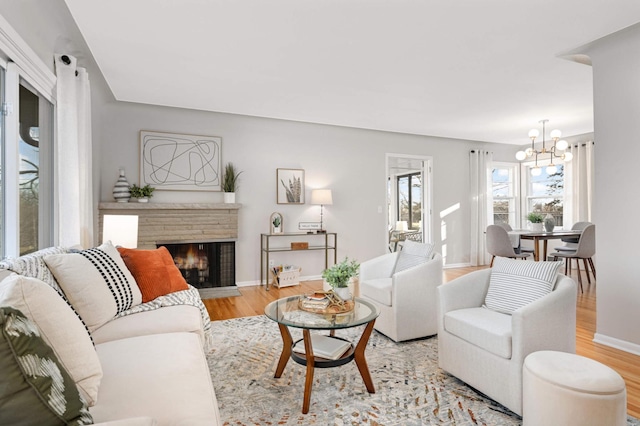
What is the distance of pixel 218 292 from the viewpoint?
4.64 meters

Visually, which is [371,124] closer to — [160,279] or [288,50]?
[288,50]

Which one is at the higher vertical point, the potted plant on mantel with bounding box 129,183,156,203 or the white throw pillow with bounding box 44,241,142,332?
the potted plant on mantel with bounding box 129,183,156,203

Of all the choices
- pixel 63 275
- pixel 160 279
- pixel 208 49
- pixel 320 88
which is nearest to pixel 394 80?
pixel 320 88

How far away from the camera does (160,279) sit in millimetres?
2514

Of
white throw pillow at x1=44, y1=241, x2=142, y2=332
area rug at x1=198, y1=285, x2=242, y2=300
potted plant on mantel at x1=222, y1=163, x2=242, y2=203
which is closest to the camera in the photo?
white throw pillow at x1=44, y1=241, x2=142, y2=332

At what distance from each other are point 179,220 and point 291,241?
1.63m

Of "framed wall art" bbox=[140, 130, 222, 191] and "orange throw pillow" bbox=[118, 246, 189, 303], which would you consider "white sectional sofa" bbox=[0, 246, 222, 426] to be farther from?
"framed wall art" bbox=[140, 130, 222, 191]

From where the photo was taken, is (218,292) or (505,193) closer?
(218,292)

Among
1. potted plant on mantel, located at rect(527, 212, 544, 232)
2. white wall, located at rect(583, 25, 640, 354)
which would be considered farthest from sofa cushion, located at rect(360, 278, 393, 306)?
potted plant on mantel, located at rect(527, 212, 544, 232)

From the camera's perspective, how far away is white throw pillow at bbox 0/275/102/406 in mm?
1065

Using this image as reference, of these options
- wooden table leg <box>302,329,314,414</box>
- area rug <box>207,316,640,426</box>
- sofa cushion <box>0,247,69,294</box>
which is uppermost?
sofa cushion <box>0,247,69,294</box>

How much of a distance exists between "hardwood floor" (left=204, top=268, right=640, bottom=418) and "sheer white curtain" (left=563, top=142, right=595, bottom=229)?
122 centimetres

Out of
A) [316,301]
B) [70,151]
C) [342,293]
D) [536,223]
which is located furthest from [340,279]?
[536,223]

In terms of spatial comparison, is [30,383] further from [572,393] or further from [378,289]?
[378,289]
